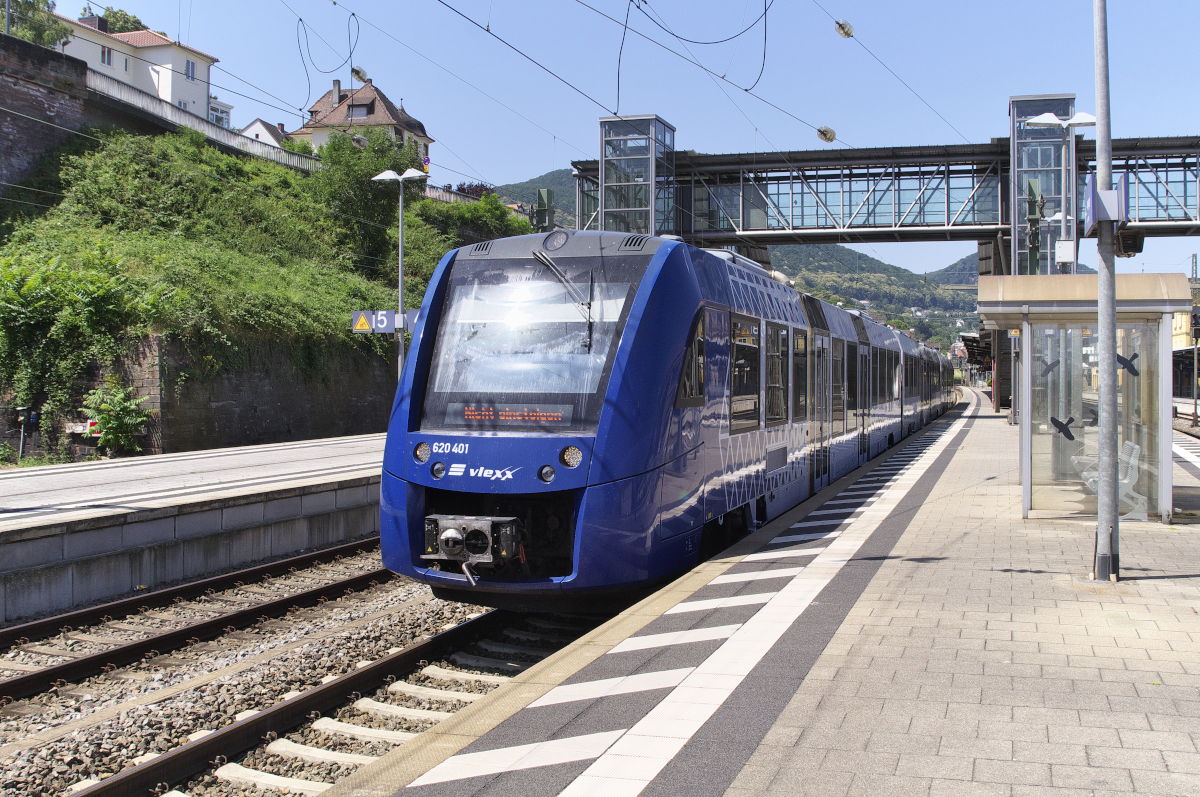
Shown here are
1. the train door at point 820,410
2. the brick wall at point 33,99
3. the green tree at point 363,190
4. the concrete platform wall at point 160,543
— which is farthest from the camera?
the green tree at point 363,190

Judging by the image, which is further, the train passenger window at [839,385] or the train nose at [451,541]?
the train passenger window at [839,385]

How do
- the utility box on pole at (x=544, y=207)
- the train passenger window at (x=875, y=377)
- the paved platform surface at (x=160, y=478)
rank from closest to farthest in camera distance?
1. the paved platform surface at (x=160, y=478)
2. the train passenger window at (x=875, y=377)
3. the utility box on pole at (x=544, y=207)

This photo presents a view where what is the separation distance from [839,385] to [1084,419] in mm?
4713

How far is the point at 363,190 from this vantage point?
40.6 metres

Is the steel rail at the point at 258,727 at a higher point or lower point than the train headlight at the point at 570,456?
lower

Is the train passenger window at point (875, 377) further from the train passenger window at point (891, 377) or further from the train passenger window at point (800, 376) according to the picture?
the train passenger window at point (800, 376)

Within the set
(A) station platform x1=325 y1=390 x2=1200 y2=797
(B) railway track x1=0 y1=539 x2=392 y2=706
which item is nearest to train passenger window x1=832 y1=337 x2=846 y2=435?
(A) station platform x1=325 y1=390 x2=1200 y2=797

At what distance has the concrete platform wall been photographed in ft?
29.3

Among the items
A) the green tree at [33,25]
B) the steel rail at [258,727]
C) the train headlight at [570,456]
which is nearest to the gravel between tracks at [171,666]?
the steel rail at [258,727]

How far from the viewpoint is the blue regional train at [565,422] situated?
693 centimetres

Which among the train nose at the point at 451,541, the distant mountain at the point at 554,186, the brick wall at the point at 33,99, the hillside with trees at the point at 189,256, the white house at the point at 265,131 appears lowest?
the train nose at the point at 451,541

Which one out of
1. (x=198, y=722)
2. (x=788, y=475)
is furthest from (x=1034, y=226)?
(x=198, y=722)

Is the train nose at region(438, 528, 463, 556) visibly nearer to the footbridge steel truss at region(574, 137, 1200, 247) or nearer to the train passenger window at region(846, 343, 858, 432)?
the train passenger window at region(846, 343, 858, 432)

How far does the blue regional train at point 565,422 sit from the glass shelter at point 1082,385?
12.3ft
